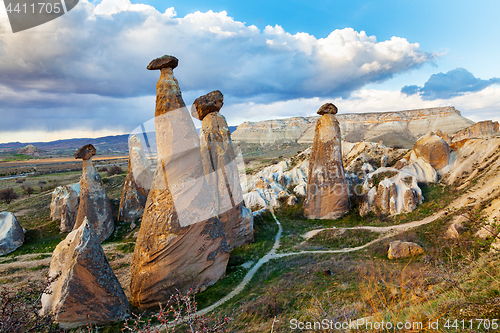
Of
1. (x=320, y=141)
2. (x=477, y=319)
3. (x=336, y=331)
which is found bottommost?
(x=336, y=331)

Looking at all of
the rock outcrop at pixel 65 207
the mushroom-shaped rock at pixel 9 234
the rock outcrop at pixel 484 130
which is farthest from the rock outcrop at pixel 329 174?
the rock outcrop at pixel 484 130

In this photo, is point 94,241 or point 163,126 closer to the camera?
point 94,241

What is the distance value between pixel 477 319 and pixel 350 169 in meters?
24.9

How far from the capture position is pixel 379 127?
8994 cm

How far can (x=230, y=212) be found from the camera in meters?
13.6

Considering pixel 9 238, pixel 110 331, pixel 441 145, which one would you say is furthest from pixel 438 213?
pixel 9 238

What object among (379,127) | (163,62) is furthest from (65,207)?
(379,127)

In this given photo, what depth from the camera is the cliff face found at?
78.1m

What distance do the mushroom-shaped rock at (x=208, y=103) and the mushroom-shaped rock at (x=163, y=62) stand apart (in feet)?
16.8

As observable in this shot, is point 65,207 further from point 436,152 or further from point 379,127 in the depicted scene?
point 379,127

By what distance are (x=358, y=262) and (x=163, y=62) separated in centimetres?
1136

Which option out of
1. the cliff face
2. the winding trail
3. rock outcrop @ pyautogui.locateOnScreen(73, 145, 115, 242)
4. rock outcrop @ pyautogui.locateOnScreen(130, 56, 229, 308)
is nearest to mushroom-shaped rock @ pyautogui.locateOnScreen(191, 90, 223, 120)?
rock outcrop @ pyautogui.locateOnScreen(130, 56, 229, 308)

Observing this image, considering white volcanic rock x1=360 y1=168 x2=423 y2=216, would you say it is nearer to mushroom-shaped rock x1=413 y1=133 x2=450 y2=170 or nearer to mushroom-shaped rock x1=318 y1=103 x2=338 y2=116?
mushroom-shaped rock x1=413 y1=133 x2=450 y2=170

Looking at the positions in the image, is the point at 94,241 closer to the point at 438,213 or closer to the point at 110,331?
the point at 110,331
